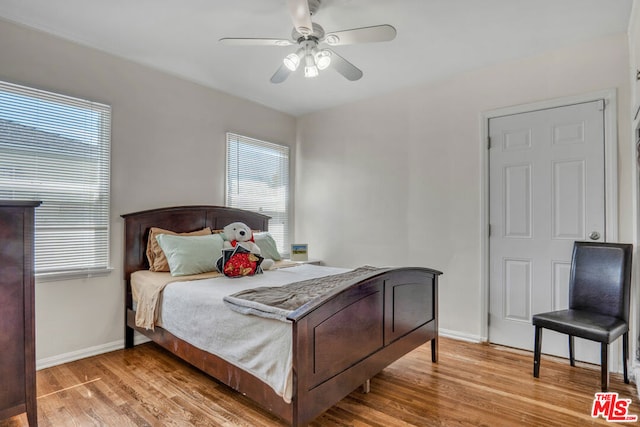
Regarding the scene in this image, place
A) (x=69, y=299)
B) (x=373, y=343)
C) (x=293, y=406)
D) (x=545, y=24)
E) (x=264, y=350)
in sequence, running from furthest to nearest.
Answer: (x=69, y=299)
(x=545, y=24)
(x=373, y=343)
(x=264, y=350)
(x=293, y=406)

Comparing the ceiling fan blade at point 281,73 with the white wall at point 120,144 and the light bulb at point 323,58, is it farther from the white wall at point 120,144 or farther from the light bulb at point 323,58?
the white wall at point 120,144

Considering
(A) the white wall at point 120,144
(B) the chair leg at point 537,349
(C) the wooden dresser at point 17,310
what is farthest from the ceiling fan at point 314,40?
(B) the chair leg at point 537,349

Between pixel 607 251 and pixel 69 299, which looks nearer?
pixel 607 251

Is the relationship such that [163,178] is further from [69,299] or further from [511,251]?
[511,251]

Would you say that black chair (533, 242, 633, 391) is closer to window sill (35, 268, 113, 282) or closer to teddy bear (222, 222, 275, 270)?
teddy bear (222, 222, 275, 270)

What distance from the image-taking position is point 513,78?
3.16 m

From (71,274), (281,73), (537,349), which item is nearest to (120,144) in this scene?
A: (71,274)

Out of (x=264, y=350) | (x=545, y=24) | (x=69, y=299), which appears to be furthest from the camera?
(x=69, y=299)

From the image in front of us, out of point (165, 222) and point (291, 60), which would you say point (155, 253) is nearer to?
point (165, 222)

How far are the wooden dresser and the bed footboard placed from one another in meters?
1.35

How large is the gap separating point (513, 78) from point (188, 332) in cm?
341

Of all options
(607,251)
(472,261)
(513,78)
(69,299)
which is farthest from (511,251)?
(69,299)

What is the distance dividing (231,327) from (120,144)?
208 cm

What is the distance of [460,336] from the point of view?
11.1 feet
